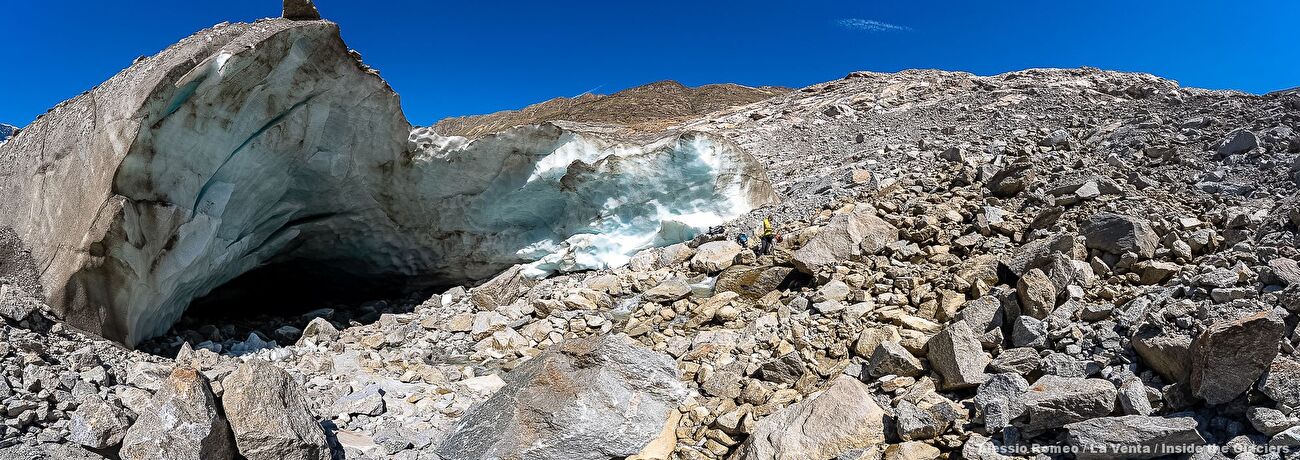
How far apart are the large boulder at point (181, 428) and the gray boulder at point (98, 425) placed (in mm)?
83

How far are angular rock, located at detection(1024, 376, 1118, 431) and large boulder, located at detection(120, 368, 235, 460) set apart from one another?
469cm

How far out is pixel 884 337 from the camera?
17.7 ft

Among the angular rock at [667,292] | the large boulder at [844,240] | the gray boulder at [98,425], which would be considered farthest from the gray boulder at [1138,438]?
the gray boulder at [98,425]

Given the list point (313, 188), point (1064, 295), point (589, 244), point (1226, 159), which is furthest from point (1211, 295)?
point (313, 188)

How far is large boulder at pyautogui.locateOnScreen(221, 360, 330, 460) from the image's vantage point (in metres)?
4.04

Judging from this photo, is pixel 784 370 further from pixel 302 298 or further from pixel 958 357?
pixel 302 298

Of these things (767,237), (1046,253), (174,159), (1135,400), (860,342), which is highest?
(174,159)

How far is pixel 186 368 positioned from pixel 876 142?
12098 millimetres

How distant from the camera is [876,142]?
44.0 ft

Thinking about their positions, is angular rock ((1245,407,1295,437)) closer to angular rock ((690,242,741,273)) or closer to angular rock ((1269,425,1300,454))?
angular rock ((1269,425,1300,454))

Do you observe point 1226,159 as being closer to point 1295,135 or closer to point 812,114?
point 1295,135

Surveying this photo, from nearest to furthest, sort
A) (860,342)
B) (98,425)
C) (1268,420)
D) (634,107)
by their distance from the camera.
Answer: (1268,420) → (98,425) → (860,342) → (634,107)

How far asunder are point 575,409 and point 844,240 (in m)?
4.04

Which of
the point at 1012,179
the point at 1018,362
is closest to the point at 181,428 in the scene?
the point at 1018,362
